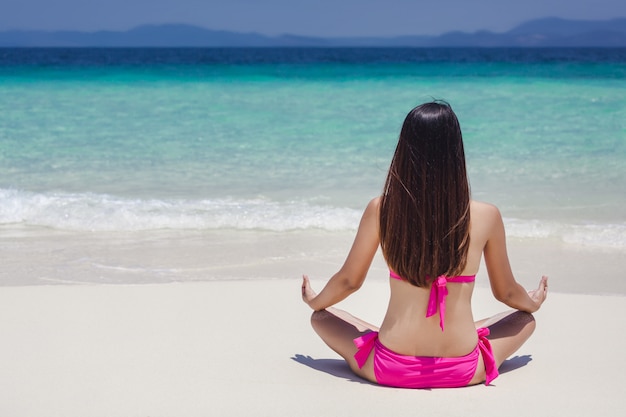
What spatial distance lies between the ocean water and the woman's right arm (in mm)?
2917

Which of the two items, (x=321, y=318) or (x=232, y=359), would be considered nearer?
(x=321, y=318)

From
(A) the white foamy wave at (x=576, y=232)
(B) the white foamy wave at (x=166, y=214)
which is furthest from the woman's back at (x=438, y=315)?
(B) the white foamy wave at (x=166, y=214)

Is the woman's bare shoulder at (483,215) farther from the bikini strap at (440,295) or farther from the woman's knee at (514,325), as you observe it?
the woman's knee at (514,325)

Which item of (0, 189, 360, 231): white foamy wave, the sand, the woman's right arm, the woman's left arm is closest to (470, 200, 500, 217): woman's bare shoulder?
the woman's right arm

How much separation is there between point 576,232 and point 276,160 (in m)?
4.62

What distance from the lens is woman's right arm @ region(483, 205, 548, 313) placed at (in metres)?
2.67

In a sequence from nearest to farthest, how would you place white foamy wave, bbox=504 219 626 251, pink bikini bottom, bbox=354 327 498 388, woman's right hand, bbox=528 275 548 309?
pink bikini bottom, bbox=354 327 498 388 < woman's right hand, bbox=528 275 548 309 < white foamy wave, bbox=504 219 626 251

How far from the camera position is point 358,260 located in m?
2.74

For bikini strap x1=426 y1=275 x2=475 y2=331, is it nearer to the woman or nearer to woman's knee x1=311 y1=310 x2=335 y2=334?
the woman

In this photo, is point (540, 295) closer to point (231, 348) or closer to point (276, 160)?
point (231, 348)

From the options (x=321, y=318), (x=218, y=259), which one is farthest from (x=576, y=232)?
(x=321, y=318)

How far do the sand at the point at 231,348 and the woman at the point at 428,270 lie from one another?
0.11 m

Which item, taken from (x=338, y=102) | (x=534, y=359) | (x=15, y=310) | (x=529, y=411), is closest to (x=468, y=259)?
(x=529, y=411)

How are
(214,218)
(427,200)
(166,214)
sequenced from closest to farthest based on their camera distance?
(427,200), (214,218), (166,214)
